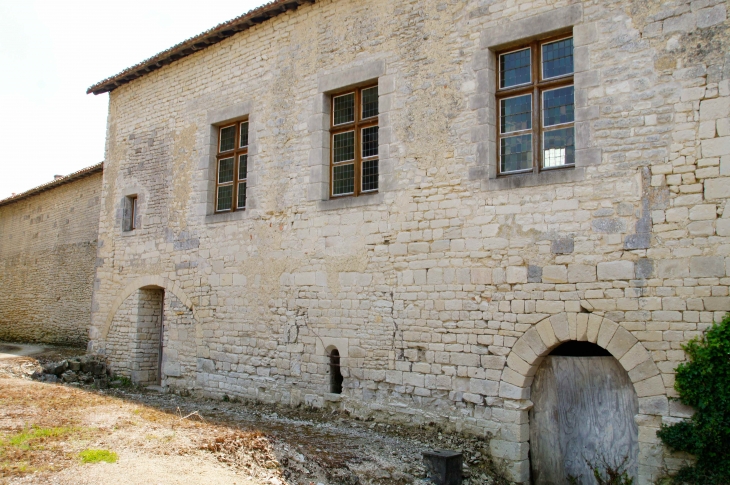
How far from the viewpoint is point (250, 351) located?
907 cm

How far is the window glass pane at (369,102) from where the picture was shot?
808 cm

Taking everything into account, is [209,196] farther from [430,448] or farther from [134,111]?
[430,448]

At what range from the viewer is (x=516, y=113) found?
22.4ft

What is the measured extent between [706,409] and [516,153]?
3.11 meters

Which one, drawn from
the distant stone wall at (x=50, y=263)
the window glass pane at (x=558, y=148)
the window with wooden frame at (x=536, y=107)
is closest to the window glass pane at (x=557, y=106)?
the window with wooden frame at (x=536, y=107)

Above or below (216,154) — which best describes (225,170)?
below

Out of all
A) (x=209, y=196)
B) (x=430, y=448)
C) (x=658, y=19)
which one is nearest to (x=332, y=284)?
(x=430, y=448)

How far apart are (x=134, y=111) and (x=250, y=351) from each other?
223 inches

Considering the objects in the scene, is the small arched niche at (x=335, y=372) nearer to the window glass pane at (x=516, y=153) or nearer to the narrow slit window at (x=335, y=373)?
the narrow slit window at (x=335, y=373)

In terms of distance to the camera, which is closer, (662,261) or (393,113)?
(662,261)

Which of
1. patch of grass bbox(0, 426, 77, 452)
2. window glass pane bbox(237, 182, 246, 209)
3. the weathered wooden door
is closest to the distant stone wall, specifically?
window glass pane bbox(237, 182, 246, 209)

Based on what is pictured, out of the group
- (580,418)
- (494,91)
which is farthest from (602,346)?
(494,91)

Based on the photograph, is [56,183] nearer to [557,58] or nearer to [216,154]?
[216,154]

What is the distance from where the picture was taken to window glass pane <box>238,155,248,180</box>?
9.80 m
